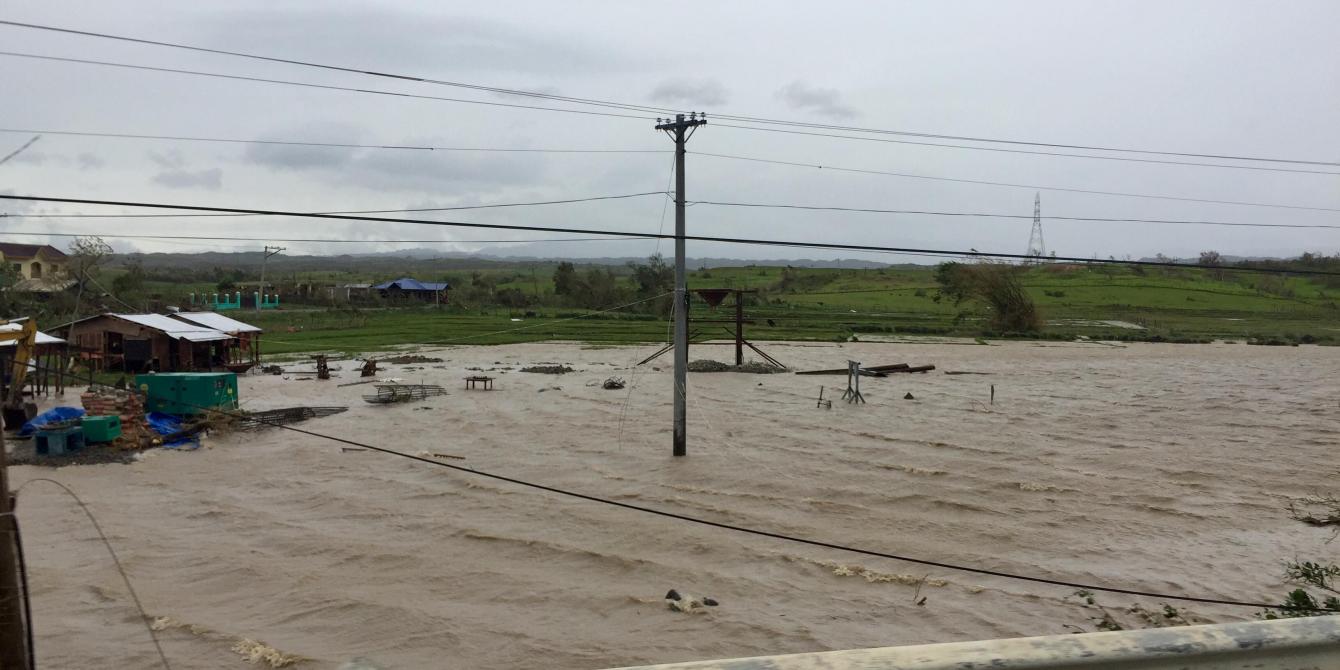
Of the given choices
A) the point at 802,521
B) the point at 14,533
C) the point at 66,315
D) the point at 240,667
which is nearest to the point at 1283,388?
the point at 802,521

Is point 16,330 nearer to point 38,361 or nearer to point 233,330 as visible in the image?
point 38,361

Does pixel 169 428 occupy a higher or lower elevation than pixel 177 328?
lower

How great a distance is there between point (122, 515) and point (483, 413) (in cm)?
1099

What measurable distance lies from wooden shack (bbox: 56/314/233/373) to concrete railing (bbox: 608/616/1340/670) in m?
30.4

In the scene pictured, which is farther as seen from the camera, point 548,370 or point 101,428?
point 548,370

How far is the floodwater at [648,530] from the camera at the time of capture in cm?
950

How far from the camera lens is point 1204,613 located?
32.2 feet

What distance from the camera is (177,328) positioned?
96.9 feet

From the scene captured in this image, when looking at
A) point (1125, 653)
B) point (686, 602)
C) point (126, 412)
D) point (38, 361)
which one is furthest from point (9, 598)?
point (38, 361)

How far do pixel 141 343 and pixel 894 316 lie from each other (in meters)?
48.5

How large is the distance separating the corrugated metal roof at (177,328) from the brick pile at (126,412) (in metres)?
8.75

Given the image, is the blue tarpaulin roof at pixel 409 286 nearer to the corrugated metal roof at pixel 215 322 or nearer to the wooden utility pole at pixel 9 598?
the corrugated metal roof at pixel 215 322

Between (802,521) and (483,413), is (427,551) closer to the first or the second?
(802,521)

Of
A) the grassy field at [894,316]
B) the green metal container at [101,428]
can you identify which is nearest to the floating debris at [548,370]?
the grassy field at [894,316]
